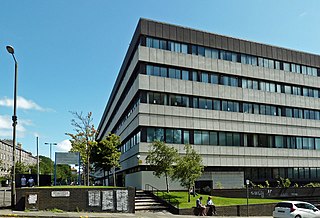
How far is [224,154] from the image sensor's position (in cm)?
4159

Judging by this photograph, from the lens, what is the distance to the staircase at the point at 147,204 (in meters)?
27.8

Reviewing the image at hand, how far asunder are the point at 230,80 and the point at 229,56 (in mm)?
2782

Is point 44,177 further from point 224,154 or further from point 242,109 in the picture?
point 242,109

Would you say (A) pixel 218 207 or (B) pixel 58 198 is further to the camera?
(A) pixel 218 207

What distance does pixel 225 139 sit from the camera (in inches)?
1660

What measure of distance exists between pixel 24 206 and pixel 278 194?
27.2m

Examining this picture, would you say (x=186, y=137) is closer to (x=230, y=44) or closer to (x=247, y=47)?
(x=230, y=44)

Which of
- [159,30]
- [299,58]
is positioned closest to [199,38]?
[159,30]

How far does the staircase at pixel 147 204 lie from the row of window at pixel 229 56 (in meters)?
15.3

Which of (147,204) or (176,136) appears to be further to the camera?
(176,136)

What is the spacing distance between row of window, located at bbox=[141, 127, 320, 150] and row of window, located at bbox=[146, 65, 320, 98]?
5611mm

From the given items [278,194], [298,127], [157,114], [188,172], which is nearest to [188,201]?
[188,172]

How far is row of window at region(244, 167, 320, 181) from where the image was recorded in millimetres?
44156

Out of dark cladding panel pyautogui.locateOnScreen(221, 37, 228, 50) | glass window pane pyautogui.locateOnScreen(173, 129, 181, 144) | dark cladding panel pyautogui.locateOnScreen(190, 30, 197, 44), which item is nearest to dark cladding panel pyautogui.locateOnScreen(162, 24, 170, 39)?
dark cladding panel pyautogui.locateOnScreen(190, 30, 197, 44)
